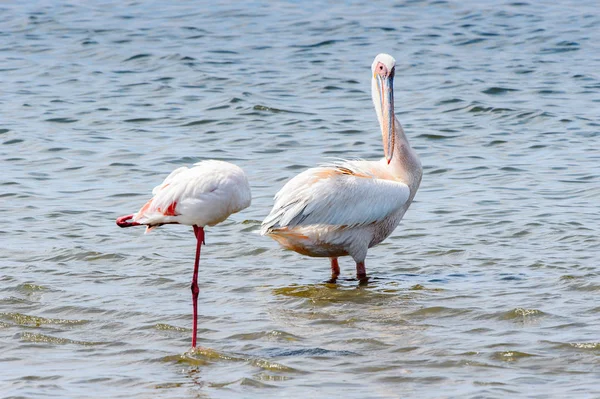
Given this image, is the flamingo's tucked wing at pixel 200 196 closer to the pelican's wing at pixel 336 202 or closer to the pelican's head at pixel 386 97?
the pelican's wing at pixel 336 202

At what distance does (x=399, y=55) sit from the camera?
15617mm

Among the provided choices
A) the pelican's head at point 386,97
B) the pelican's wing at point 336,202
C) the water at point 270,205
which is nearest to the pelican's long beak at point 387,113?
the pelican's head at point 386,97

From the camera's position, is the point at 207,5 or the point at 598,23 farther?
the point at 207,5

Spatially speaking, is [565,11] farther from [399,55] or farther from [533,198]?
[533,198]

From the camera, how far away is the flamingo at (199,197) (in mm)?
5801

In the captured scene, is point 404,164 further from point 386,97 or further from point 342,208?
point 342,208

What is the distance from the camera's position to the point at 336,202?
726 cm

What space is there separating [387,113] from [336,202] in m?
0.93

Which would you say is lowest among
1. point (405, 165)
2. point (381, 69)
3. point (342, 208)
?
point (342, 208)

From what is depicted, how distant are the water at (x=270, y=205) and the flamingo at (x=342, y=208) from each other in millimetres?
282

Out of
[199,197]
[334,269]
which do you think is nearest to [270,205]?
[334,269]

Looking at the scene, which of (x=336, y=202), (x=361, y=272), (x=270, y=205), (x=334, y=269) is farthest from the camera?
(x=270, y=205)

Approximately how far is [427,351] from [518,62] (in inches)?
393

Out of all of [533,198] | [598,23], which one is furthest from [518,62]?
[533,198]
